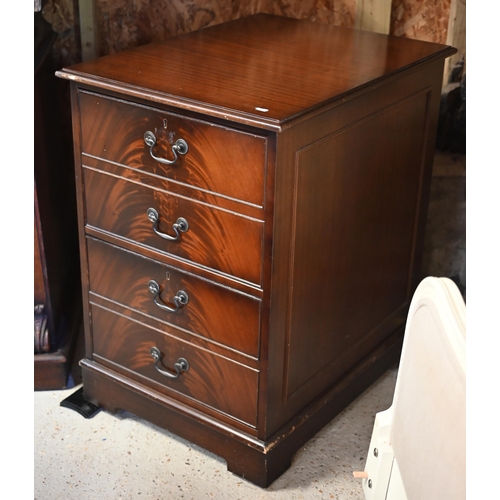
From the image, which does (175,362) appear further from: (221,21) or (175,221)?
(221,21)

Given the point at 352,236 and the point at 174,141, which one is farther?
the point at 352,236

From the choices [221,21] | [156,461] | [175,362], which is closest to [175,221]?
[175,362]

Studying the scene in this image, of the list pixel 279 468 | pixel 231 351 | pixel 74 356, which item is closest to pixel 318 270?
pixel 231 351

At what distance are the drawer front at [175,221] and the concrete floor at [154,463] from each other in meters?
0.47

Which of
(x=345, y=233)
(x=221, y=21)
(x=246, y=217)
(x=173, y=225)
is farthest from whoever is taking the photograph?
(x=221, y=21)

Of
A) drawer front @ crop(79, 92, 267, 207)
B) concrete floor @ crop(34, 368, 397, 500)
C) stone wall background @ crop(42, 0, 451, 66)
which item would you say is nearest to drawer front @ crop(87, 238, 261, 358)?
drawer front @ crop(79, 92, 267, 207)

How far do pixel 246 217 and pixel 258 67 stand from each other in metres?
0.34

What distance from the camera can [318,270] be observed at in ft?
4.65

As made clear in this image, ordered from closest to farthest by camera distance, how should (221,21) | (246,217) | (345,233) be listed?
(246,217) < (345,233) < (221,21)

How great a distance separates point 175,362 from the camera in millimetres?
1493

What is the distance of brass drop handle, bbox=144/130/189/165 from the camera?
4.21 feet
